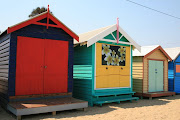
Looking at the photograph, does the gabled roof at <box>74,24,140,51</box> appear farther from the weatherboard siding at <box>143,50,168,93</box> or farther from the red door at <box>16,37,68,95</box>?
the weatherboard siding at <box>143,50,168,93</box>

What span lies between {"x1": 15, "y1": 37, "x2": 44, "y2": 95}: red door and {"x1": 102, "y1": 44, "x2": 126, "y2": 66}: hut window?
2874 mm

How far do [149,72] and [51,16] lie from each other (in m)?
6.41

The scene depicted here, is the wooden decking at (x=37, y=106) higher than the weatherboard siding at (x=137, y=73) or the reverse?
the reverse

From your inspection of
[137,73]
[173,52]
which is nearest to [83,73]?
[137,73]

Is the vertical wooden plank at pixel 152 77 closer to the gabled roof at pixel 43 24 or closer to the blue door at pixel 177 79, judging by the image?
the blue door at pixel 177 79

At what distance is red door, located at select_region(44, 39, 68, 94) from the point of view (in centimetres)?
702

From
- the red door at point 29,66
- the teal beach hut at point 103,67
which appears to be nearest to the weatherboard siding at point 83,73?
the teal beach hut at point 103,67

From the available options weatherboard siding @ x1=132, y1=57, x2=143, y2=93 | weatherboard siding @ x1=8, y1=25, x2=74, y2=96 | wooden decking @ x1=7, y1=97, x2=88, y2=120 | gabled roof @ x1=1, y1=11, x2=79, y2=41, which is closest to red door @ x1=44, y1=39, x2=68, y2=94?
weatherboard siding @ x1=8, y1=25, x2=74, y2=96

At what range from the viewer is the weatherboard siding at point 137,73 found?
1046cm

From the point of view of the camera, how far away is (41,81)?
6.86 metres

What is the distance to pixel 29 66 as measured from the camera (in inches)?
263

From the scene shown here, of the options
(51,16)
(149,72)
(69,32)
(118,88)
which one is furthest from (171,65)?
(51,16)

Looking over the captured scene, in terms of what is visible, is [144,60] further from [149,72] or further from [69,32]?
[69,32]

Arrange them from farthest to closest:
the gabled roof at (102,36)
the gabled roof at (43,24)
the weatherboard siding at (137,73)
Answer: the weatherboard siding at (137,73) < the gabled roof at (102,36) < the gabled roof at (43,24)
